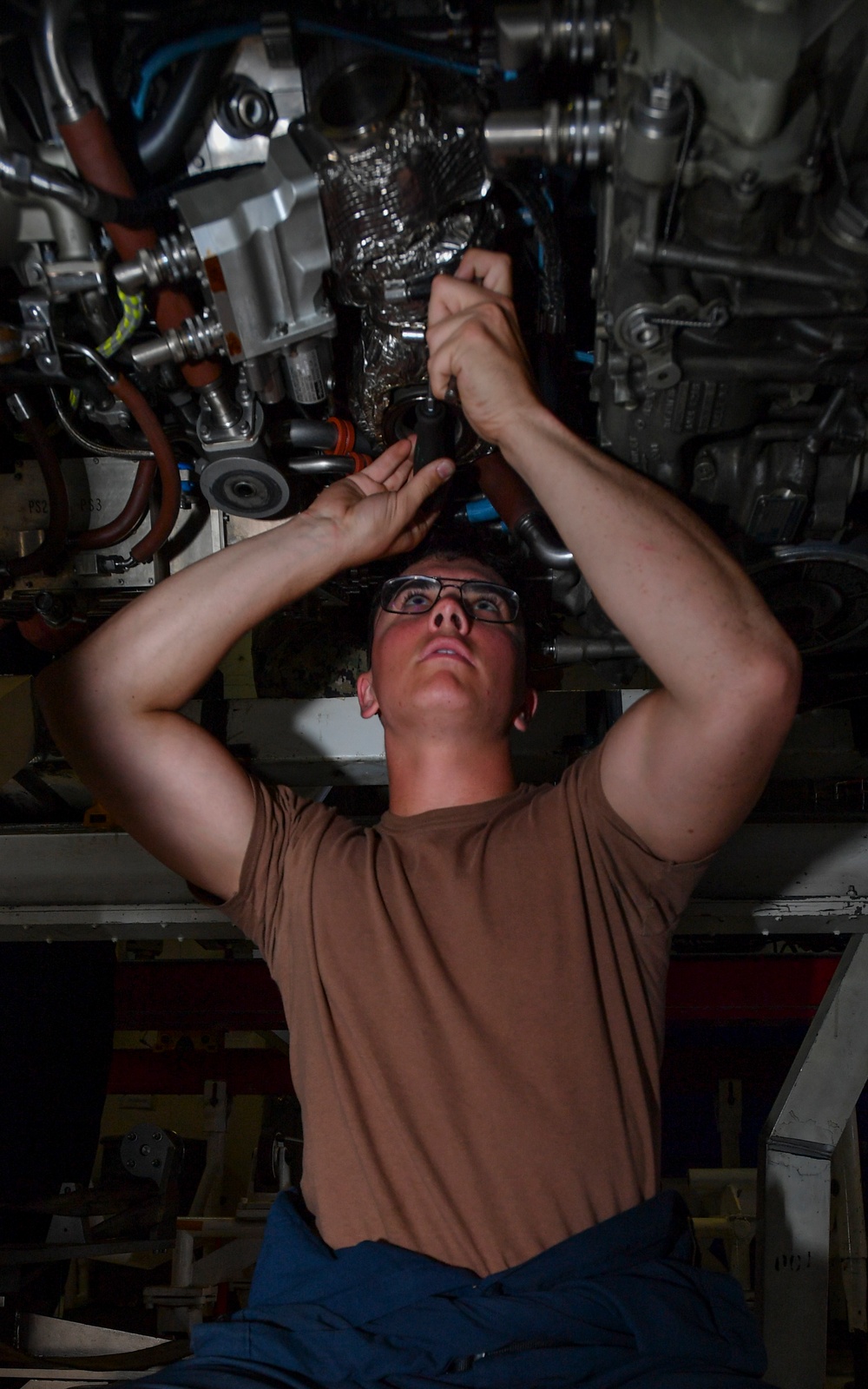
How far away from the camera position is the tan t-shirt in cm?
118

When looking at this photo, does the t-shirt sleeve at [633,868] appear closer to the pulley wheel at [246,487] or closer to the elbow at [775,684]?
the elbow at [775,684]

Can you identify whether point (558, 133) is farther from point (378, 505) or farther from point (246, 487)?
point (246, 487)

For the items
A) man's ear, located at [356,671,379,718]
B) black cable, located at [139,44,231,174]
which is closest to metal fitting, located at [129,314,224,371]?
black cable, located at [139,44,231,174]

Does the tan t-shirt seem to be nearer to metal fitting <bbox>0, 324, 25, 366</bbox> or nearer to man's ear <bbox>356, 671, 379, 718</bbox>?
man's ear <bbox>356, 671, 379, 718</bbox>

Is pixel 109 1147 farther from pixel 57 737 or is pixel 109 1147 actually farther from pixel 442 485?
pixel 442 485

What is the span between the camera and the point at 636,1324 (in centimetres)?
106

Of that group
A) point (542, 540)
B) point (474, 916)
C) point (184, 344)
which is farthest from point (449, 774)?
point (184, 344)

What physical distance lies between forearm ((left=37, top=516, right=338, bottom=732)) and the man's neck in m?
0.33

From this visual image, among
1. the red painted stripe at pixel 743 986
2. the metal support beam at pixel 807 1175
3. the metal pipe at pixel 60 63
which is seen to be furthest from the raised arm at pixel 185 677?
the red painted stripe at pixel 743 986

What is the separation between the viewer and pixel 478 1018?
1248 millimetres

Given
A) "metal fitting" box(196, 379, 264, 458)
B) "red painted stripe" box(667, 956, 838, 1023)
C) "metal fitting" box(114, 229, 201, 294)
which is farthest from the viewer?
"red painted stripe" box(667, 956, 838, 1023)

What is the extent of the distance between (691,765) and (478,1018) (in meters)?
0.42

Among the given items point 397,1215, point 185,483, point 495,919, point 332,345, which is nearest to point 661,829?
point 495,919

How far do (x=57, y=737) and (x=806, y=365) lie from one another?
3.73ft
